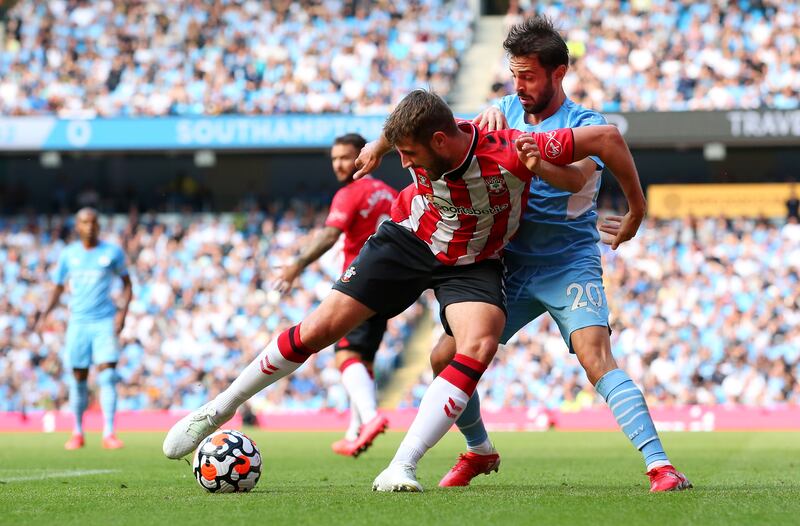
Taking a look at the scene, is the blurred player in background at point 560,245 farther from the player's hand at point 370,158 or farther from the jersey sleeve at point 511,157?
the jersey sleeve at point 511,157

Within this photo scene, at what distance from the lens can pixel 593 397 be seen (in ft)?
60.5

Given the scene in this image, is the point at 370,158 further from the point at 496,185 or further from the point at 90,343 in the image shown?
the point at 90,343

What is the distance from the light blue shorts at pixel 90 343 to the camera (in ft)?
39.1

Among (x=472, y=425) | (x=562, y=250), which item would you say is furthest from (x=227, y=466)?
(x=562, y=250)

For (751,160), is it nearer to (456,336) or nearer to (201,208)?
(201,208)

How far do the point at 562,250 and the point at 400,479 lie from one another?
154cm

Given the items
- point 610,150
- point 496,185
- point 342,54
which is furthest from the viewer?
point 342,54

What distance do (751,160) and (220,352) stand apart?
1112cm

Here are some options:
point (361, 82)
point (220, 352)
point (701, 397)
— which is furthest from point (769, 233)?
point (220, 352)

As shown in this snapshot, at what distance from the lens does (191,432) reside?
238 inches

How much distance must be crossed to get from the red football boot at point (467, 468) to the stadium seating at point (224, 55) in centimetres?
1525

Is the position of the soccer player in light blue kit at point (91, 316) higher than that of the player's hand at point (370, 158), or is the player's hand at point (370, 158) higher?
the player's hand at point (370, 158)

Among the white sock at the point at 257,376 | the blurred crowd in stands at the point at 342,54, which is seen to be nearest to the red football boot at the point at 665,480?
the white sock at the point at 257,376

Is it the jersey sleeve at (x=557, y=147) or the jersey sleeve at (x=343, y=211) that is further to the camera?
the jersey sleeve at (x=343, y=211)
